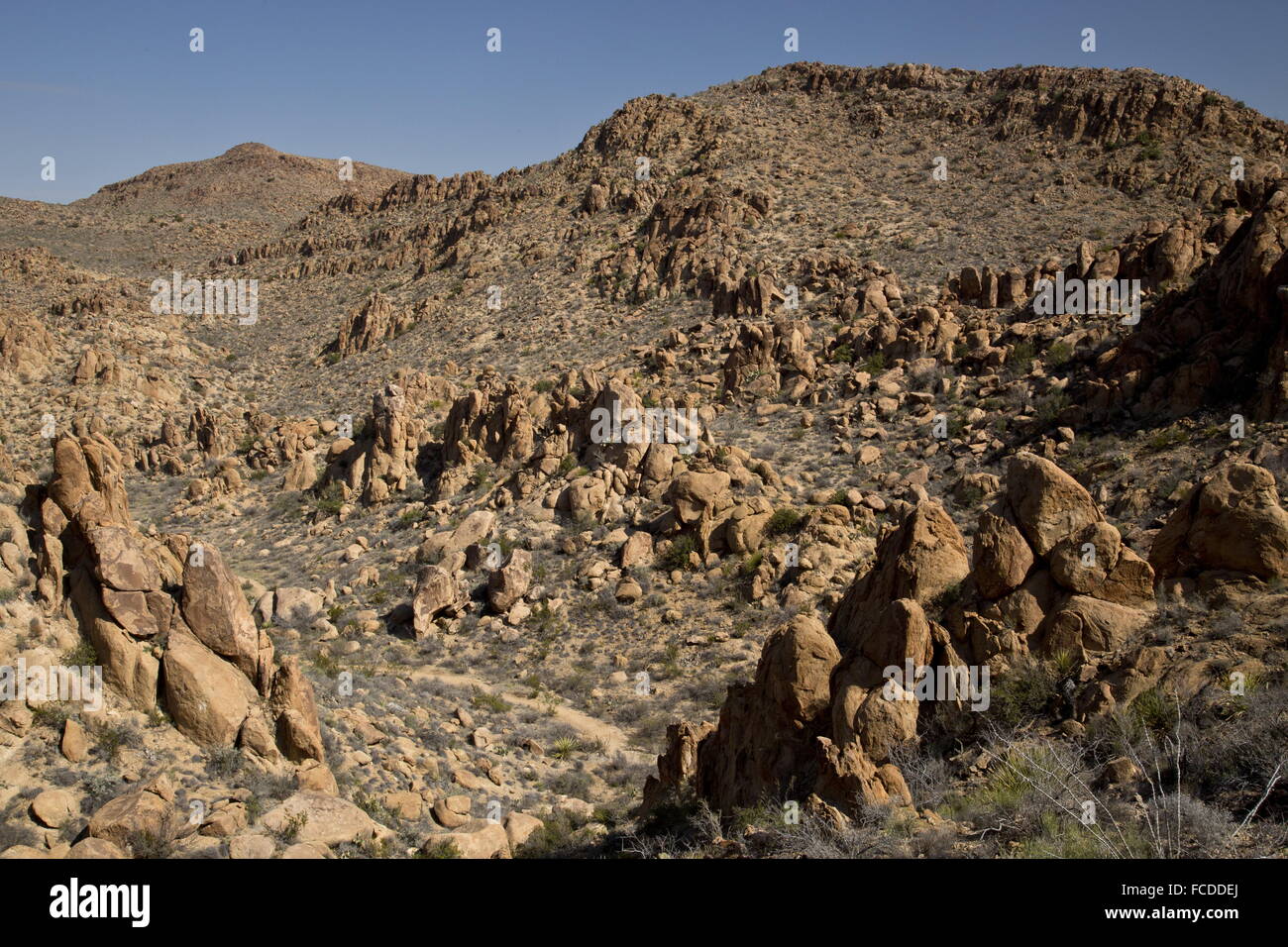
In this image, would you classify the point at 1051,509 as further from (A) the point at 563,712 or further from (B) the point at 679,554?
(B) the point at 679,554

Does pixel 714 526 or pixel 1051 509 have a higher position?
pixel 1051 509

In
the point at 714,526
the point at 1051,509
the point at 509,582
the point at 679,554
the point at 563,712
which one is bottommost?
the point at 563,712

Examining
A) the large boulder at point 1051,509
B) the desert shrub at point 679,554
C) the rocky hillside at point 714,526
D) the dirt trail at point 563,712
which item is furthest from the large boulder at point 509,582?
the large boulder at point 1051,509

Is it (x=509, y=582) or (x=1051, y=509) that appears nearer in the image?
(x=1051, y=509)

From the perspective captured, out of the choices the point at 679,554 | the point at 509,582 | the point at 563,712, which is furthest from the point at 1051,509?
the point at 509,582

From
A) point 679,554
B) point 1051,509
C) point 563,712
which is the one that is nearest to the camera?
point 1051,509

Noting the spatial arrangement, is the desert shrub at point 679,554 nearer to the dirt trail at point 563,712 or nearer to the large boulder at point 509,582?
the large boulder at point 509,582
